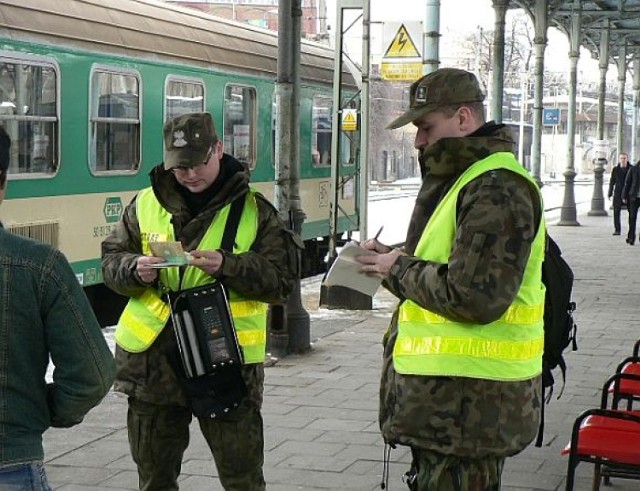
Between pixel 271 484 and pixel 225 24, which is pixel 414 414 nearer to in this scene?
pixel 271 484

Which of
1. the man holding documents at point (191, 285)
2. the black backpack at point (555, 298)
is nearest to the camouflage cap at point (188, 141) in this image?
the man holding documents at point (191, 285)

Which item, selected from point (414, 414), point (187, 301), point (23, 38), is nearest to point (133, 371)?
point (187, 301)

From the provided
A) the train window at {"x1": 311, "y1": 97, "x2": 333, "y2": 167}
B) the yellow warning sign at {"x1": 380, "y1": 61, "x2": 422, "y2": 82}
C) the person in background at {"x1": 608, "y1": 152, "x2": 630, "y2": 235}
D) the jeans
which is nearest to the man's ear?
the jeans

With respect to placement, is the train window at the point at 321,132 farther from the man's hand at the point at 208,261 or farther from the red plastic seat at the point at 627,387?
the man's hand at the point at 208,261

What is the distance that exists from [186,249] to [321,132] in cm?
1379

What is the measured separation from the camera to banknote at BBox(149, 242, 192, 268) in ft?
14.5

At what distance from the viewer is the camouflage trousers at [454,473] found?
154 inches

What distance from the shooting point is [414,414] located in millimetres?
3889

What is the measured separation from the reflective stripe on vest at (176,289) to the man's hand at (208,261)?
140mm

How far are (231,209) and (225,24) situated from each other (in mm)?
11034

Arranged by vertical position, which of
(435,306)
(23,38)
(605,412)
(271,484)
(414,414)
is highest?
(23,38)

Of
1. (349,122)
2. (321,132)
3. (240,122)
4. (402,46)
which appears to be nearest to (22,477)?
(240,122)

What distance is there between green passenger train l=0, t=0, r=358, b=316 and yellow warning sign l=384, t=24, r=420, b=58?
65.4 inches

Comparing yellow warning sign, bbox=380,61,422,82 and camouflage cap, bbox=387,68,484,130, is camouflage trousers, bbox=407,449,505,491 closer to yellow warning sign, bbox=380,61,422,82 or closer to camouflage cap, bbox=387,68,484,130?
camouflage cap, bbox=387,68,484,130
